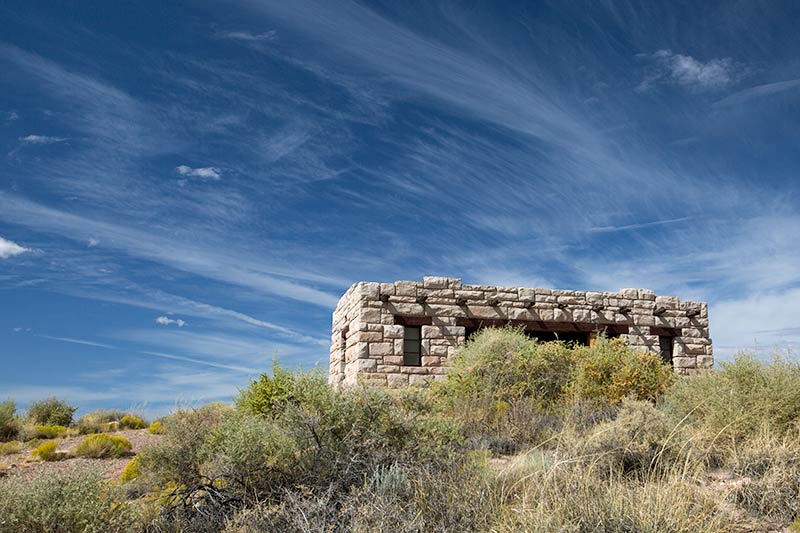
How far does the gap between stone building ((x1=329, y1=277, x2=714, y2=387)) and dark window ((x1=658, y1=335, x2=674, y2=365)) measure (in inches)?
1.1

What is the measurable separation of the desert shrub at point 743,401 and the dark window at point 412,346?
21.2 ft

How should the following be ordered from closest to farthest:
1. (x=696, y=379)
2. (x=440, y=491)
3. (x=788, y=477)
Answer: (x=440, y=491) → (x=788, y=477) → (x=696, y=379)

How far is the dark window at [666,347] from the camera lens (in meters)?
17.5

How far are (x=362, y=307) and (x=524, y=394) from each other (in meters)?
4.55

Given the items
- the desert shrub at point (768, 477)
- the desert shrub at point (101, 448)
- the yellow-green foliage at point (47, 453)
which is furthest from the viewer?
the desert shrub at point (101, 448)

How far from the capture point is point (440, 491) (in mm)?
5391

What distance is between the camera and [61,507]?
5.11 metres

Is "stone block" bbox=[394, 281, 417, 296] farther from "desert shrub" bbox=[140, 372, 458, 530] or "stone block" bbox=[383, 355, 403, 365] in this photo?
"desert shrub" bbox=[140, 372, 458, 530]

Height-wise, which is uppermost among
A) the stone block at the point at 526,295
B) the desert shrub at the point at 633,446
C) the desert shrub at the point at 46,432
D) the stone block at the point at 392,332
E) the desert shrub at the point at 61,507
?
the stone block at the point at 526,295

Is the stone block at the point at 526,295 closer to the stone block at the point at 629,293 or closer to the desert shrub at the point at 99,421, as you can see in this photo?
the stone block at the point at 629,293

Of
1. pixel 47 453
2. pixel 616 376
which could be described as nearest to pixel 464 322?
pixel 616 376

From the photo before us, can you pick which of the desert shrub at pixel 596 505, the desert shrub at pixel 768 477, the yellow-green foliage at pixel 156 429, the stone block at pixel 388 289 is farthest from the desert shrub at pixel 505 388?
the yellow-green foliage at pixel 156 429

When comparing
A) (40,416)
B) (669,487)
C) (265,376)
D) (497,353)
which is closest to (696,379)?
(497,353)

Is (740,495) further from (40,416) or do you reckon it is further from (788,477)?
(40,416)
